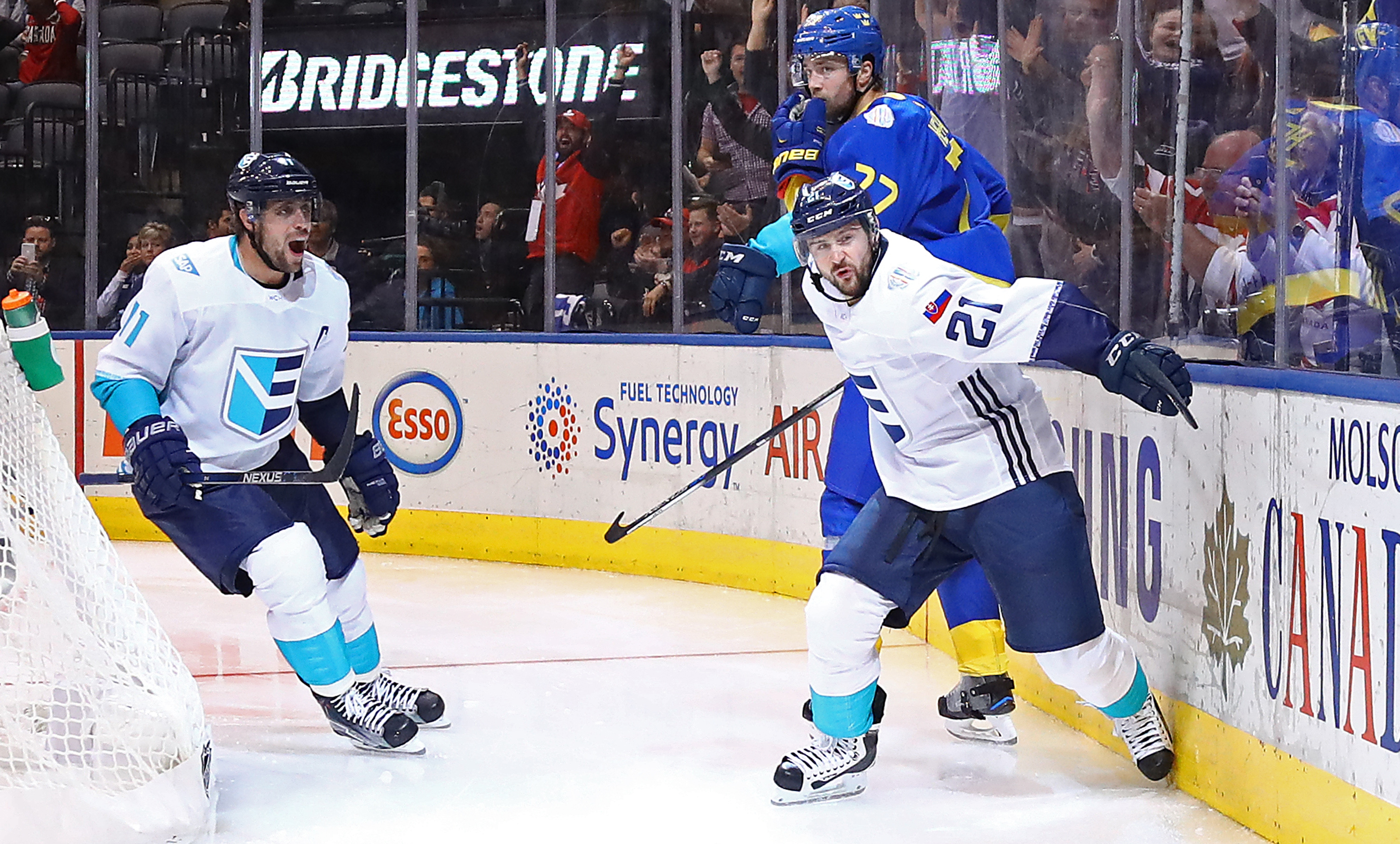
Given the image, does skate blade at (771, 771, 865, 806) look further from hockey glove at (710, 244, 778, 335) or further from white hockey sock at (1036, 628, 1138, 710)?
hockey glove at (710, 244, 778, 335)

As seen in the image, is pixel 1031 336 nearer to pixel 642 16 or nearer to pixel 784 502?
pixel 784 502

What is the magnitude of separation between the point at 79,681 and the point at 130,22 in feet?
16.6

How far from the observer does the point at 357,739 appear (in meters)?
3.42

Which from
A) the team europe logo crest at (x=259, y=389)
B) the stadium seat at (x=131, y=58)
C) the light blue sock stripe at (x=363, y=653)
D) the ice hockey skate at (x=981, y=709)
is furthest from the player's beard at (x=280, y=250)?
the stadium seat at (x=131, y=58)

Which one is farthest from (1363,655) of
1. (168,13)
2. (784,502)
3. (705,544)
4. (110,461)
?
(168,13)

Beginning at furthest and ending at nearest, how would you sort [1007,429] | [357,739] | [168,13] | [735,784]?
[168,13], [357,739], [735,784], [1007,429]

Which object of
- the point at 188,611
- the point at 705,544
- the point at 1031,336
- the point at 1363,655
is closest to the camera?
the point at 1363,655

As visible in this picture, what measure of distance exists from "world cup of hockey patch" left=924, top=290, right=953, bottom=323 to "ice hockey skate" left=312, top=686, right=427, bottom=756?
142 centimetres

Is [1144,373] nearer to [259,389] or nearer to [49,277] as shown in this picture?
[259,389]

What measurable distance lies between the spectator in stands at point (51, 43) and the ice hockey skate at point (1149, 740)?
5668 millimetres

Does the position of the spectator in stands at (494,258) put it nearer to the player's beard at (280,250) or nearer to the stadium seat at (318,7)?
the stadium seat at (318,7)

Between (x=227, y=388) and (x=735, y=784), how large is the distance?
49.2 inches

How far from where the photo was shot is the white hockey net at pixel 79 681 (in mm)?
2668

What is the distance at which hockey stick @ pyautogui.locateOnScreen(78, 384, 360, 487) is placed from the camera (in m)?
3.14
